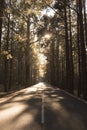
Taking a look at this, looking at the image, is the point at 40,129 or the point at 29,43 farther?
the point at 29,43

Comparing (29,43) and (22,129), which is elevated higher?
(29,43)

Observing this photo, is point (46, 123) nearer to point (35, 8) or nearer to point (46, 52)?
point (35, 8)

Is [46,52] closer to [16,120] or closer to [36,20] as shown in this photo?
[36,20]

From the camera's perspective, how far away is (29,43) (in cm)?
5391

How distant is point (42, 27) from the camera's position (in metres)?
33.4

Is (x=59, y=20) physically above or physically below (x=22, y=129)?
above

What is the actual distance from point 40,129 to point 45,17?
27.2 m

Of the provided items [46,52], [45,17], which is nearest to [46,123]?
[45,17]

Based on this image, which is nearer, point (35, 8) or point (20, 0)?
point (35, 8)

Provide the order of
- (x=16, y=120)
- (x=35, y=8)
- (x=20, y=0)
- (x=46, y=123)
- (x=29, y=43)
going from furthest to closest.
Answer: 1. (x=29, y=43)
2. (x=20, y=0)
3. (x=35, y=8)
4. (x=16, y=120)
5. (x=46, y=123)

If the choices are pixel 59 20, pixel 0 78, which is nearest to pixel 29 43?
pixel 59 20

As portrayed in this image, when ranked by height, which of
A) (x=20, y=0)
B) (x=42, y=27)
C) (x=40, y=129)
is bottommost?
(x=40, y=129)

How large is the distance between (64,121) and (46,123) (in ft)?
2.85

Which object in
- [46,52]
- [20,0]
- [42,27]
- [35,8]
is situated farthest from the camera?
[46,52]
